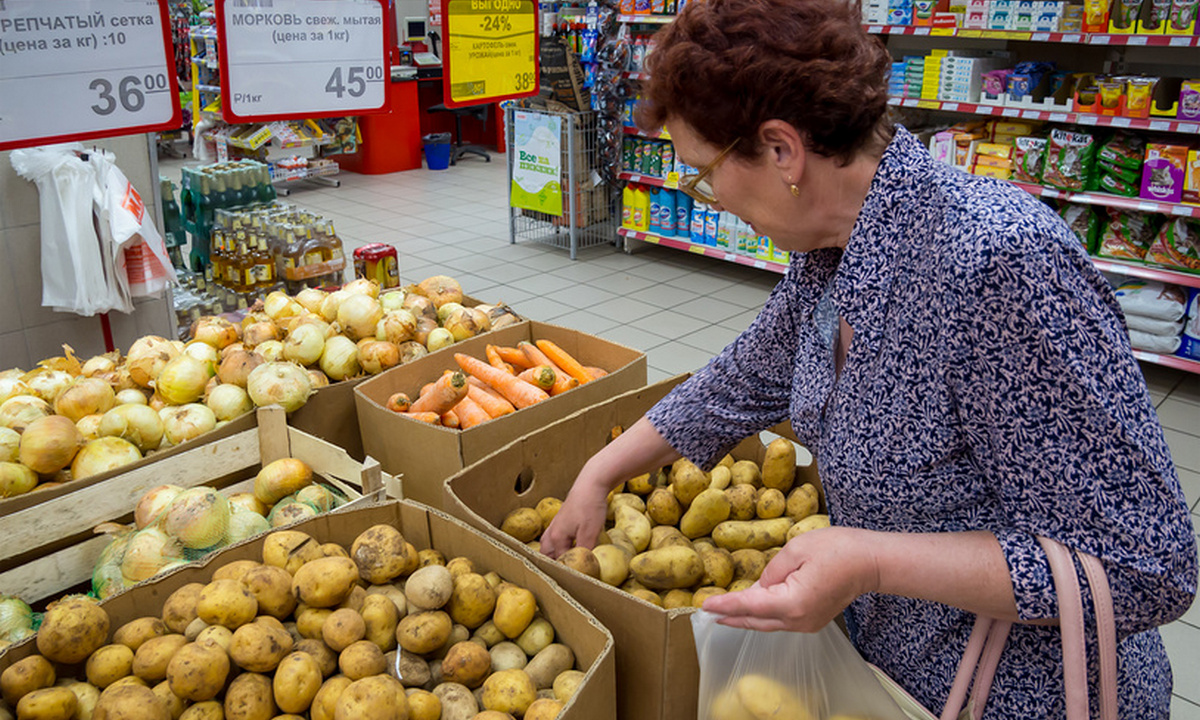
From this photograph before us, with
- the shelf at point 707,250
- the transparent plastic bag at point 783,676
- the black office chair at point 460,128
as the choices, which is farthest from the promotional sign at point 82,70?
the black office chair at point 460,128

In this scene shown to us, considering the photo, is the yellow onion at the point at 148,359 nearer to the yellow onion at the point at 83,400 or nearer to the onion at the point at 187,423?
the yellow onion at the point at 83,400

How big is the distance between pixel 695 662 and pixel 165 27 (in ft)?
6.05

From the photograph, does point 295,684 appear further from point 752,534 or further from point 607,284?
point 607,284

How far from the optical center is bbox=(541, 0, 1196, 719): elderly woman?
848 mm

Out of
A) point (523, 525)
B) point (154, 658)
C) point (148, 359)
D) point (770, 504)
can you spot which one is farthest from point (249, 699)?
point (148, 359)

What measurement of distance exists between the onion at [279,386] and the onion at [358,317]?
397 millimetres

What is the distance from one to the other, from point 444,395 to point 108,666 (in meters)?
1.06

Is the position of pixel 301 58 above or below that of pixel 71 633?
above

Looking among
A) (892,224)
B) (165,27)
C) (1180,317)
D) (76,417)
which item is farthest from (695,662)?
(1180,317)

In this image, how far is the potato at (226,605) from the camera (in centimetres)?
136

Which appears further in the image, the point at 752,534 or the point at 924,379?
the point at 752,534

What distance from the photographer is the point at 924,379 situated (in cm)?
96

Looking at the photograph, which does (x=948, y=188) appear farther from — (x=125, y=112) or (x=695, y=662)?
(x=125, y=112)

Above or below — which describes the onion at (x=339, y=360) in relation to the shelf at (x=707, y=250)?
above
